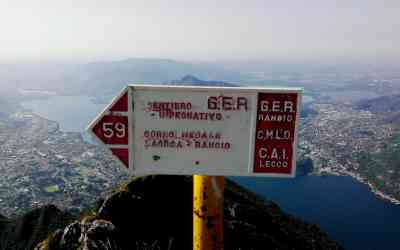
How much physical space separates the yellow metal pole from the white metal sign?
0.10m

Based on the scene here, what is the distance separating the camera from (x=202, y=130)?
2.79 meters

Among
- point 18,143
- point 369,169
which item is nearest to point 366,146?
point 369,169

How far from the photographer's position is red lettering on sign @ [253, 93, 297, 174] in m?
2.67

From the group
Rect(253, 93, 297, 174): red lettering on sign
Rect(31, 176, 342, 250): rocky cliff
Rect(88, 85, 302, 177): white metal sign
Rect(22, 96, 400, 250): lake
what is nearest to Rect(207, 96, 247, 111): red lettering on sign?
Rect(88, 85, 302, 177): white metal sign

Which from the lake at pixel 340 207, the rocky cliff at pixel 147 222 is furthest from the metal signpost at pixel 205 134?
the lake at pixel 340 207

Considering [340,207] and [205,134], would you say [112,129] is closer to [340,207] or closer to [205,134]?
[205,134]

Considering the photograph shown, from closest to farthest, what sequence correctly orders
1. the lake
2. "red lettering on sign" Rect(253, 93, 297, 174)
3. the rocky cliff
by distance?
"red lettering on sign" Rect(253, 93, 297, 174) → the rocky cliff → the lake

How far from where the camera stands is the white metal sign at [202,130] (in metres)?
2.71

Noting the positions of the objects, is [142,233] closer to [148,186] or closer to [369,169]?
[148,186]

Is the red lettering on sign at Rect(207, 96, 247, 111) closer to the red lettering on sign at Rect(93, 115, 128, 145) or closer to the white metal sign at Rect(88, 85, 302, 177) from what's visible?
the white metal sign at Rect(88, 85, 302, 177)

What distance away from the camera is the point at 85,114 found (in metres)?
172

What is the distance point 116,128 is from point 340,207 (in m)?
73.6

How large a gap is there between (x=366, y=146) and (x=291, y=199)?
59664 millimetres

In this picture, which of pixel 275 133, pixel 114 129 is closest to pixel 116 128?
pixel 114 129
